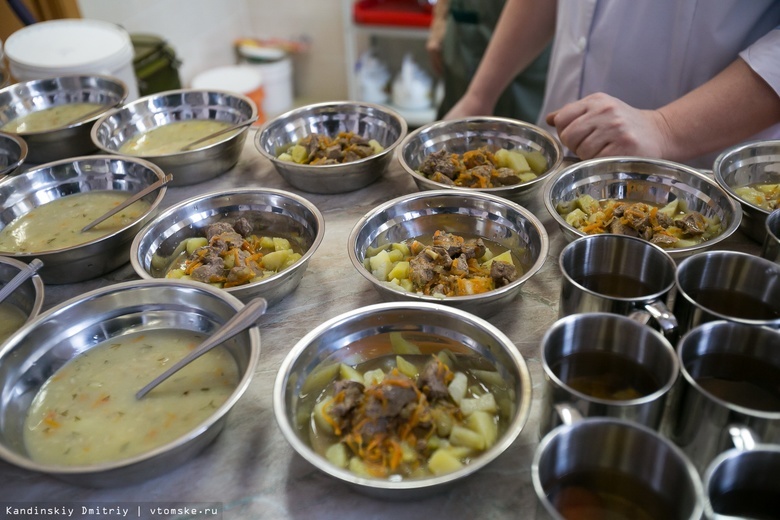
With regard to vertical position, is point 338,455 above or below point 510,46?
below

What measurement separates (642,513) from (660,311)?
39 centimetres

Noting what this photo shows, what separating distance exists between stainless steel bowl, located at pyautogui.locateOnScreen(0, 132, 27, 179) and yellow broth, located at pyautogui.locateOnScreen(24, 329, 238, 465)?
98 centimetres

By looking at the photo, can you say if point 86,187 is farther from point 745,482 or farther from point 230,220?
point 745,482

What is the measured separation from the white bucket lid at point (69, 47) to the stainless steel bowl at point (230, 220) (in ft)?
3.76

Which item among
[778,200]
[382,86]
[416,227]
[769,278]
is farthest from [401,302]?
[382,86]

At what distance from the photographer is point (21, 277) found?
1.44m

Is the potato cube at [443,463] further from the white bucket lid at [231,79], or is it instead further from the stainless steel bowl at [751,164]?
the white bucket lid at [231,79]

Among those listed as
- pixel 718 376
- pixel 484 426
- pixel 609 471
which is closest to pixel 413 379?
pixel 484 426

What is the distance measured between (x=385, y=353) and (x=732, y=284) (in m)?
0.73

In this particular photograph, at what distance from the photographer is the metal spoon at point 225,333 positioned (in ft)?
4.08

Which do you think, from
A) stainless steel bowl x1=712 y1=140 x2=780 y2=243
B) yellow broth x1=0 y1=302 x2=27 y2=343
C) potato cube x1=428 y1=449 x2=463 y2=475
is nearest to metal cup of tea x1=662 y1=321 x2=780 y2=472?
potato cube x1=428 y1=449 x2=463 y2=475

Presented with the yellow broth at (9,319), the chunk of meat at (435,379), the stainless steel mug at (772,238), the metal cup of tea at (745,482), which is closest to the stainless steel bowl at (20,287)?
the yellow broth at (9,319)

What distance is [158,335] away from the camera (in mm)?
1419

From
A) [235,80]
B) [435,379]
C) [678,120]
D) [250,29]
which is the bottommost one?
[235,80]
